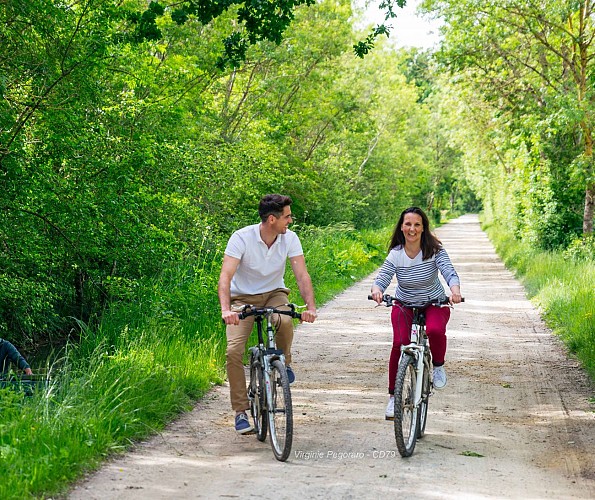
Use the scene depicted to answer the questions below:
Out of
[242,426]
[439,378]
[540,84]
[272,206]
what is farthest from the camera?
[540,84]

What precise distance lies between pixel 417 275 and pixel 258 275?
1247 millimetres

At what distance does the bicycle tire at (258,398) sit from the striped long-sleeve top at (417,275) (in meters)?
1.15

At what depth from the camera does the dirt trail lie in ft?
18.2

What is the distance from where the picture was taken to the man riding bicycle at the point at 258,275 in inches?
267

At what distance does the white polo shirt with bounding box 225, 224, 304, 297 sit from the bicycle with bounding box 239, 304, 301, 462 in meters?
0.28

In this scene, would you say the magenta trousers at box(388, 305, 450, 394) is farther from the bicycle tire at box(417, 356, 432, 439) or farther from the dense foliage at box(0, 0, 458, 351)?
the dense foliage at box(0, 0, 458, 351)

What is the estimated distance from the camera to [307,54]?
93.1 feet

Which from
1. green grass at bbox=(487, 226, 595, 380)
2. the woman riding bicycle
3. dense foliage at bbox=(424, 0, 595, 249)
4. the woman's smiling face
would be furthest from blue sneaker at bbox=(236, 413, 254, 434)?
dense foliage at bbox=(424, 0, 595, 249)

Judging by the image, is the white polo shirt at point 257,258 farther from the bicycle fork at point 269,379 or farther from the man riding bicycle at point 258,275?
the bicycle fork at point 269,379

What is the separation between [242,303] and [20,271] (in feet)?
16.2

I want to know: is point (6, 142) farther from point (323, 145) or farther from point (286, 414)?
point (323, 145)

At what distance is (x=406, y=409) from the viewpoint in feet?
21.2

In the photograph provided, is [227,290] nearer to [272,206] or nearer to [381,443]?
[272,206]

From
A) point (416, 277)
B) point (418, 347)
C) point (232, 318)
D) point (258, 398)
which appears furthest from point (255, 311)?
point (416, 277)
